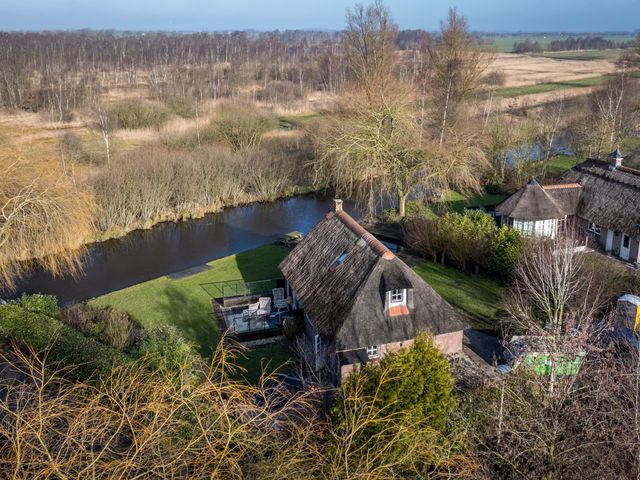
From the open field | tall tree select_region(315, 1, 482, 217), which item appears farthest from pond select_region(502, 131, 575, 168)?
the open field

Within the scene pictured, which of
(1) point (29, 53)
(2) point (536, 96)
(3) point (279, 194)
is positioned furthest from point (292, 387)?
(1) point (29, 53)

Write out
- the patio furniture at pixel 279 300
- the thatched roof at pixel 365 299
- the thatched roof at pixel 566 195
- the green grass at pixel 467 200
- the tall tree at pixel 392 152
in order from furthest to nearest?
the green grass at pixel 467 200, the tall tree at pixel 392 152, the thatched roof at pixel 566 195, the patio furniture at pixel 279 300, the thatched roof at pixel 365 299

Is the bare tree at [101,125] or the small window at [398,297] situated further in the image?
the bare tree at [101,125]

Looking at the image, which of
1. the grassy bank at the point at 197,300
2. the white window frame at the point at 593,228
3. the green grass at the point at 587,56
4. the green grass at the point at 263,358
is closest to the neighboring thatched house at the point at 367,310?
the green grass at the point at 263,358

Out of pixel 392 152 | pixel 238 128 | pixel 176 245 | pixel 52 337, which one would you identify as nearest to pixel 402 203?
pixel 392 152

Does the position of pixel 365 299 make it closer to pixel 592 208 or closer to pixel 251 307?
pixel 251 307

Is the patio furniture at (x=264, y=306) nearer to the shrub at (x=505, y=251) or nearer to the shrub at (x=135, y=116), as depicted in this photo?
the shrub at (x=505, y=251)
